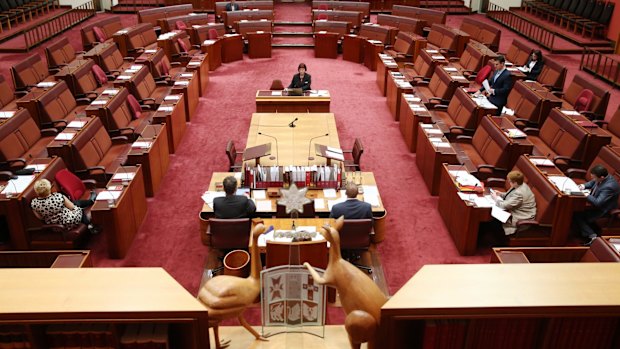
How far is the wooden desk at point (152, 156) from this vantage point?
826 centimetres

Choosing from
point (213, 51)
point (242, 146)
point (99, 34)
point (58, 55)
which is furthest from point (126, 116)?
point (99, 34)

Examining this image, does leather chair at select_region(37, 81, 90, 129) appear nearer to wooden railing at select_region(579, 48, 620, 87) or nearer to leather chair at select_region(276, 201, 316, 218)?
leather chair at select_region(276, 201, 316, 218)

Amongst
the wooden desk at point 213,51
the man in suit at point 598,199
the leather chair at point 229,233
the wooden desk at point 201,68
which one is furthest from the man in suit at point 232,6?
the man in suit at point 598,199

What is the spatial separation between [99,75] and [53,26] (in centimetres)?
743

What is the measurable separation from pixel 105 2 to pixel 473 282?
20.7m

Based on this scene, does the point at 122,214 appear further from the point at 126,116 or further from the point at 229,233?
the point at 126,116

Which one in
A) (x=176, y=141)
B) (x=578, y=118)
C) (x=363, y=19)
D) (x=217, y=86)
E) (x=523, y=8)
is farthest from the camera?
(x=523, y=8)

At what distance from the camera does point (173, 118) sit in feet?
32.5

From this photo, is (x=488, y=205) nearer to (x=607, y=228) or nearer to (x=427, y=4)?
(x=607, y=228)

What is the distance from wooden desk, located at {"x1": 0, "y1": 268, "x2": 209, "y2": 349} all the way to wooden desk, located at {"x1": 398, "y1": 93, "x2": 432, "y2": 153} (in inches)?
262

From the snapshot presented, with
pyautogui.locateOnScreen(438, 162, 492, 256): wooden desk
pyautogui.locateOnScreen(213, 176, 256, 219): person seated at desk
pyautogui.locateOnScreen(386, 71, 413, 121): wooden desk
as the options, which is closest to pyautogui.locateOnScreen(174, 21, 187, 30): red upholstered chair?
pyautogui.locateOnScreen(386, 71, 413, 121): wooden desk

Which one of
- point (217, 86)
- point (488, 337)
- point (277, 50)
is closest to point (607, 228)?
point (488, 337)

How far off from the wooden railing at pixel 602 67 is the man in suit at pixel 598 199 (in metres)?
7.27

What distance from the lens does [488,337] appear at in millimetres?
3820
